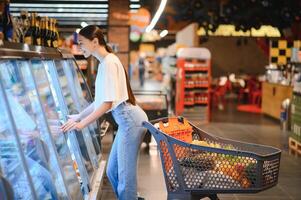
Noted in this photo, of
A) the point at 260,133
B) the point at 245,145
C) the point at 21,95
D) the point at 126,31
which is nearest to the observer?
the point at 21,95

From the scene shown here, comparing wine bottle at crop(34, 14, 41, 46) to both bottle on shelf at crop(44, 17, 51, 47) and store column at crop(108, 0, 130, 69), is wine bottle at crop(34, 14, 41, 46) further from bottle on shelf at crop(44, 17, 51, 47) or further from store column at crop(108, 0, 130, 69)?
store column at crop(108, 0, 130, 69)

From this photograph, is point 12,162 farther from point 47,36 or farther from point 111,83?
point 47,36

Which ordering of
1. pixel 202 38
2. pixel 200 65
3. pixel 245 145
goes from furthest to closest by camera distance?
1. pixel 202 38
2. pixel 200 65
3. pixel 245 145

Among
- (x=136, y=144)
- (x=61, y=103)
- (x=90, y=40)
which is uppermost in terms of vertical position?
(x=90, y=40)

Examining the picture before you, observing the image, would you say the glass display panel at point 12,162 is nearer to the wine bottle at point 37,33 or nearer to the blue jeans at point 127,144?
the blue jeans at point 127,144

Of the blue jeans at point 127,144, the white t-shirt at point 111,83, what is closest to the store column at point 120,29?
the blue jeans at point 127,144

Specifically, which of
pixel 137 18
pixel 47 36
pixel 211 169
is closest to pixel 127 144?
pixel 211 169

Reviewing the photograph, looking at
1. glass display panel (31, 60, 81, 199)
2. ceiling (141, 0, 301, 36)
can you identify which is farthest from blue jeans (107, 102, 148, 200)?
ceiling (141, 0, 301, 36)

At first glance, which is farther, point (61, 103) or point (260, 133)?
point (260, 133)

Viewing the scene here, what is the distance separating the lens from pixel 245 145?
428 centimetres

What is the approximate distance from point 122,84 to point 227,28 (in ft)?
65.4

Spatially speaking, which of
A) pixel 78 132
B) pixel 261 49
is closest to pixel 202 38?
pixel 261 49

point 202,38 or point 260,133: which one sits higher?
point 202,38

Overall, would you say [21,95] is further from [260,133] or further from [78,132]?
[260,133]
